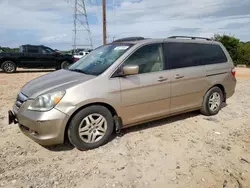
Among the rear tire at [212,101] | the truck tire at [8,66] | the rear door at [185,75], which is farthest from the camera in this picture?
the truck tire at [8,66]

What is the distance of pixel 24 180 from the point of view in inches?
116

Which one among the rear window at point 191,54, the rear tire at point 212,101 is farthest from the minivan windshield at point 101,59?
the rear tire at point 212,101

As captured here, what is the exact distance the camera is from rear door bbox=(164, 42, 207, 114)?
449cm

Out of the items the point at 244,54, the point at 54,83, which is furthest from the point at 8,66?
the point at 244,54

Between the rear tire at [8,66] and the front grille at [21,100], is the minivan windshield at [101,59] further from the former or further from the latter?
the rear tire at [8,66]

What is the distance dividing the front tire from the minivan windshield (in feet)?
2.06

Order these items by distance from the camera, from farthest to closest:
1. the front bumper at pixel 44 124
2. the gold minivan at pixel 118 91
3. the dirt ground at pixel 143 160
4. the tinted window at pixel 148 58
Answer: the tinted window at pixel 148 58
the gold minivan at pixel 118 91
the front bumper at pixel 44 124
the dirt ground at pixel 143 160

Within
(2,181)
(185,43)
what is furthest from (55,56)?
(2,181)

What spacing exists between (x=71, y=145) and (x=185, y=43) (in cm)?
294

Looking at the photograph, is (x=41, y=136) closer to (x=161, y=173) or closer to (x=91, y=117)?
(x=91, y=117)

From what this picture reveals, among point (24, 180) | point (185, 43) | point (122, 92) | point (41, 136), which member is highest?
point (185, 43)

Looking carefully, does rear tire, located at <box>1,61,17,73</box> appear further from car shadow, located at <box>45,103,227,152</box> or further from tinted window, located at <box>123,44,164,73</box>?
tinted window, located at <box>123,44,164,73</box>

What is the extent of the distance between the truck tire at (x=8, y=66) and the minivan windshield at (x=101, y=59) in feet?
36.6

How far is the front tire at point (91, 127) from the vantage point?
352cm
